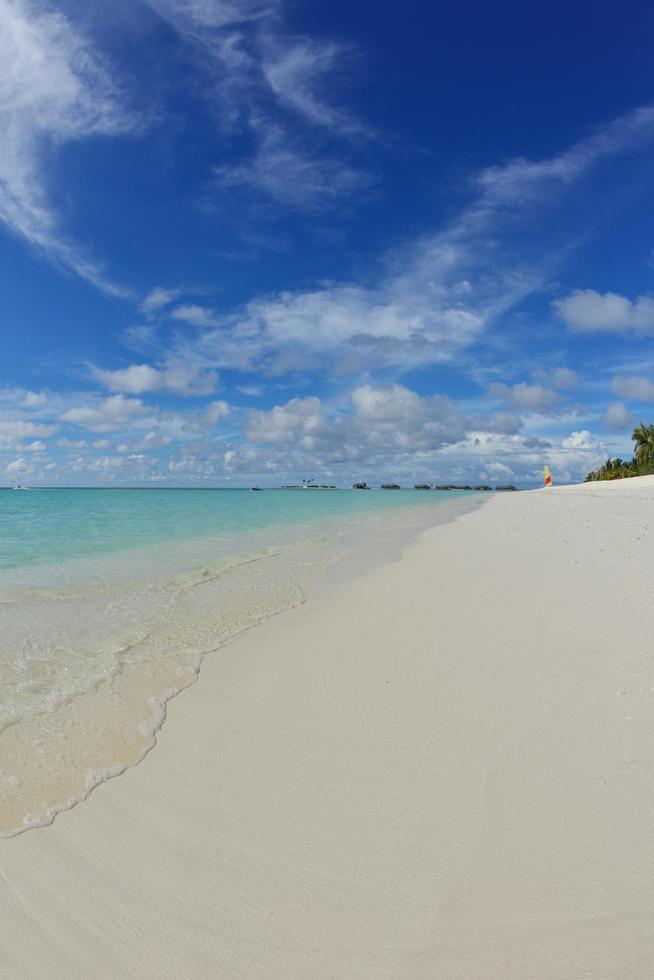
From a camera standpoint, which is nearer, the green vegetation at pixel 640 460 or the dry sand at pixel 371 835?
the dry sand at pixel 371 835

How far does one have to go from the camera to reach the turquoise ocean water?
3.99 meters

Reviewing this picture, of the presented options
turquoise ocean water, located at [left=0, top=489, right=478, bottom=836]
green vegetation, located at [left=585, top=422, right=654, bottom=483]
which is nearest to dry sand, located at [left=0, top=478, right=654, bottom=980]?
turquoise ocean water, located at [left=0, top=489, right=478, bottom=836]

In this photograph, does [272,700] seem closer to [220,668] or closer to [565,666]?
[220,668]

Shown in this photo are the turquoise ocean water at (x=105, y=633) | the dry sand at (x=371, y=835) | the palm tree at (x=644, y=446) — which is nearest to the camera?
the dry sand at (x=371, y=835)

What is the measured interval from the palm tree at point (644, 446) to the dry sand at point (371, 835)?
86.7 m

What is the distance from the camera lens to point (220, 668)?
6.02m

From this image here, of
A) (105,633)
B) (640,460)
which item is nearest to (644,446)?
(640,460)

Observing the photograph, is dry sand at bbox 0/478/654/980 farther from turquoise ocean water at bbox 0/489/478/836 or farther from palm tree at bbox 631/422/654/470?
palm tree at bbox 631/422/654/470

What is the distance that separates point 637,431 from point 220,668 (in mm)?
92185

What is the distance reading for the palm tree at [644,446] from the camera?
79.5m

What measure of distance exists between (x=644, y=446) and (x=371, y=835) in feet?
303

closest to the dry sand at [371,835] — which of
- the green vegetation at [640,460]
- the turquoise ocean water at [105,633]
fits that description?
the turquoise ocean water at [105,633]

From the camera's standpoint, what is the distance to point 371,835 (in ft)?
10.0

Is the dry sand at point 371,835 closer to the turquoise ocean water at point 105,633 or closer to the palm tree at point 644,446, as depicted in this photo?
the turquoise ocean water at point 105,633
